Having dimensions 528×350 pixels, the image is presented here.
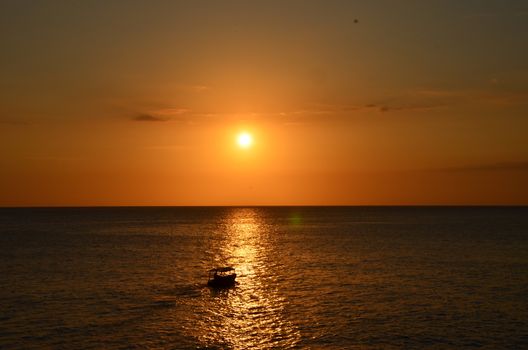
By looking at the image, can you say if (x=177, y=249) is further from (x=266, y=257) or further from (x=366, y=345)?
(x=366, y=345)

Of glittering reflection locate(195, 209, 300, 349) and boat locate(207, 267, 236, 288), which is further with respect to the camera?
boat locate(207, 267, 236, 288)

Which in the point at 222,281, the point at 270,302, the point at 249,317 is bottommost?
the point at 249,317

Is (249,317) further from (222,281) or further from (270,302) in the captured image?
(222,281)

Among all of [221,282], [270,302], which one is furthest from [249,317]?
[221,282]

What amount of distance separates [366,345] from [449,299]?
21.4m

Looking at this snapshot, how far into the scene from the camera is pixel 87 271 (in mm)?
79688

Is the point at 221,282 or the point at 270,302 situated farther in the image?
the point at 221,282

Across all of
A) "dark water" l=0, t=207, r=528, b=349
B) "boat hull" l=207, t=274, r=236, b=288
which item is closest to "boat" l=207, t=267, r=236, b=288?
"boat hull" l=207, t=274, r=236, b=288

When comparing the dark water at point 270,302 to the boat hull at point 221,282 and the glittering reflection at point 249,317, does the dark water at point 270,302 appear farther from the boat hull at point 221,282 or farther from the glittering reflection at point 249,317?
the boat hull at point 221,282

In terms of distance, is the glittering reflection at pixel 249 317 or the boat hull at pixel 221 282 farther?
the boat hull at pixel 221 282

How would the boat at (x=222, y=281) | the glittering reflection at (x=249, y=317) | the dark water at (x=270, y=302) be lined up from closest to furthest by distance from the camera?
the glittering reflection at (x=249, y=317), the dark water at (x=270, y=302), the boat at (x=222, y=281)

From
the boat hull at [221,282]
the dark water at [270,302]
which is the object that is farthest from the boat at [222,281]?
the dark water at [270,302]

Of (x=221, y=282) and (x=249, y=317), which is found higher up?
(x=221, y=282)

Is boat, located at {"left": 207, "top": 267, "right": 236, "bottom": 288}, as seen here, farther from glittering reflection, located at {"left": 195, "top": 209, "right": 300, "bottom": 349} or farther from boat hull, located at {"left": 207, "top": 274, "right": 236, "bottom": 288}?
glittering reflection, located at {"left": 195, "top": 209, "right": 300, "bottom": 349}
